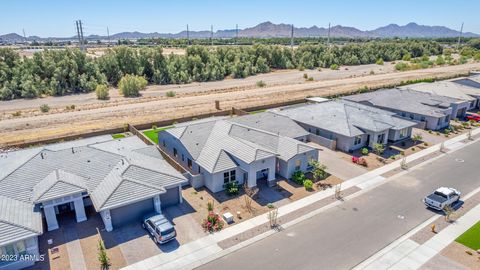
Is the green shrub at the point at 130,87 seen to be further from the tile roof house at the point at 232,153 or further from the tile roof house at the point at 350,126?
the tile roof house at the point at 350,126

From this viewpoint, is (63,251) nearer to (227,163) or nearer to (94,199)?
(94,199)

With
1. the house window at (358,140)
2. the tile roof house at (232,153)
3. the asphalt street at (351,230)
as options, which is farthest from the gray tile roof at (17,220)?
the house window at (358,140)

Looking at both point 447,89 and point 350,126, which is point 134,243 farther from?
point 447,89

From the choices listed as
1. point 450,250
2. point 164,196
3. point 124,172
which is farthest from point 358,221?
point 124,172

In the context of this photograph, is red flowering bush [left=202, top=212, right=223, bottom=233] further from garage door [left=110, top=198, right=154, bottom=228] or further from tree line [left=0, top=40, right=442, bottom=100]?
tree line [left=0, top=40, right=442, bottom=100]

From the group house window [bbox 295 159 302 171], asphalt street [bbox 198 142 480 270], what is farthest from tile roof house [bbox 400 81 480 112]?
house window [bbox 295 159 302 171]
